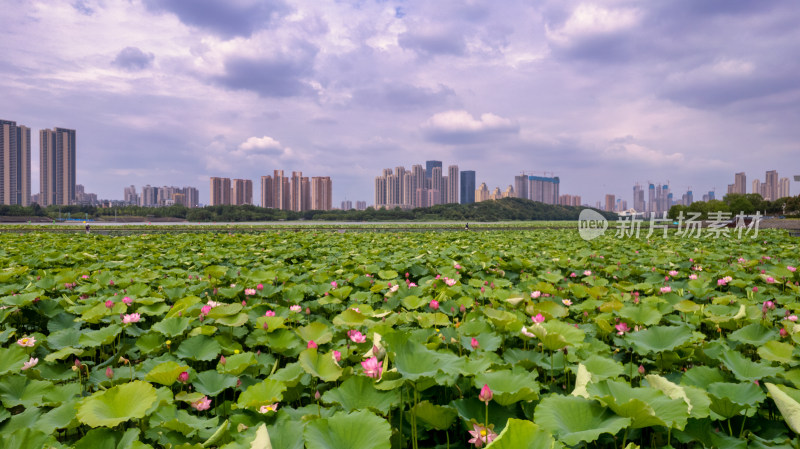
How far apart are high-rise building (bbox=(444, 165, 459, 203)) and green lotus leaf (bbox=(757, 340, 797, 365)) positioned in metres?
126

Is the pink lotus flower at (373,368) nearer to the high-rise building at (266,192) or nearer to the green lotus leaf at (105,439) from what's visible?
the green lotus leaf at (105,439)

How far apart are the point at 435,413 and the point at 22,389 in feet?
5.65

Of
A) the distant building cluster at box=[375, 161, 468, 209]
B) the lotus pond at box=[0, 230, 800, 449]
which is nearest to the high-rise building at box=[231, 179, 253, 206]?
the distant building cluster at box=[375, 161, 468, 209]

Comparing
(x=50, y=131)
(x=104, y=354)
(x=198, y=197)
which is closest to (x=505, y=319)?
(x=104, y=354)

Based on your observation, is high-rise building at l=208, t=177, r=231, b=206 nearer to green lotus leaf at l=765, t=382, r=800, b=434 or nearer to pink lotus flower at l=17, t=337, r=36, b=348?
pink lotus flower at l=17, t=337, r=36, b=348

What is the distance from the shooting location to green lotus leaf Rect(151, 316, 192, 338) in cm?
226

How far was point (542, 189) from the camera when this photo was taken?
456 feet

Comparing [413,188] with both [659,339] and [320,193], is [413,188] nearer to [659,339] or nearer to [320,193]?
[320,193]

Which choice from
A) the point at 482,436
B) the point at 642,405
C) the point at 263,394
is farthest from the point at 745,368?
the point at 263,394

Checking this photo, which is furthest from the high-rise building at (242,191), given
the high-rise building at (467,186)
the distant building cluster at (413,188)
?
the high-rise building at (467,186)

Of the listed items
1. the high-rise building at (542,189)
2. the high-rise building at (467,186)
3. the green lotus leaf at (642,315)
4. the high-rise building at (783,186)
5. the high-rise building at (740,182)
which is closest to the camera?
the green lotus leaf at (642,315)

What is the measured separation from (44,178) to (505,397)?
425ft

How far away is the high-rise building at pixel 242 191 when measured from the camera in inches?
3868

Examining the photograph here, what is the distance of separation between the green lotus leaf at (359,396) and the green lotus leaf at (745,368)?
134 centimetres
